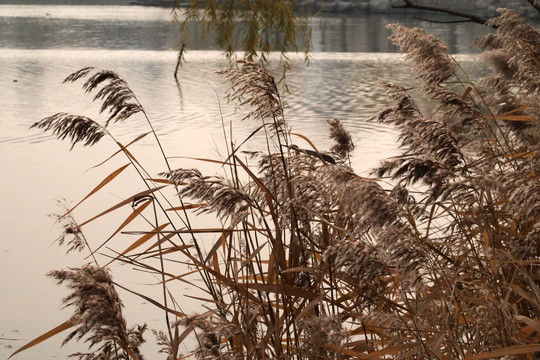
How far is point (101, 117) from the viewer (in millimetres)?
6805

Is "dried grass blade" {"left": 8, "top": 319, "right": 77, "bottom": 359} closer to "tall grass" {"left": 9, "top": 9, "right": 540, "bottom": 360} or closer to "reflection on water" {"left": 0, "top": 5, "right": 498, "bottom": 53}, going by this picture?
"tall grass" {"left": 9, "top": 9, "right": 540, "bottom": 360}

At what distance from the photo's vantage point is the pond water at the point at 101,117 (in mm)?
3283

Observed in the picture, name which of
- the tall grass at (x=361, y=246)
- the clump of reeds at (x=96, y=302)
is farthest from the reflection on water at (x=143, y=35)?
the clump of reeds at (x=96, y=302)

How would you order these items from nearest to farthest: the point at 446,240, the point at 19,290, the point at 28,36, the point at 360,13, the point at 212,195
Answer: the point at 212,195, the point at 446,240, the point at 19,290, the point at 28,36, the point at 360,13

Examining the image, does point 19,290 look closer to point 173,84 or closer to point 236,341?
point 236,341

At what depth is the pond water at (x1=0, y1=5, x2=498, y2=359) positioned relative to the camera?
3.28 m

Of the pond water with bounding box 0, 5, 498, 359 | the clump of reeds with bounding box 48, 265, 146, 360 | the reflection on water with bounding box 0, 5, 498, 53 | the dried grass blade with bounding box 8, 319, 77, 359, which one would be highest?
the clump of reeds with bounding box 48, 265, 146, 360

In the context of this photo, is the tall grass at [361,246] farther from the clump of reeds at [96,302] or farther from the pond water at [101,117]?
the pond water at [101,117]

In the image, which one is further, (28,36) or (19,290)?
(28,36)

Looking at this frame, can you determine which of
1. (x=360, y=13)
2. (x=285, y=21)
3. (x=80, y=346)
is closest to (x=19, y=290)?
(x=80, y=346)

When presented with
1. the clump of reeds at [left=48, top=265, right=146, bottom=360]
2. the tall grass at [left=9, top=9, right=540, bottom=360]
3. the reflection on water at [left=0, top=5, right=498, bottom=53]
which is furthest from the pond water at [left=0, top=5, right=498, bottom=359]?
the clump of reeds at [left=48, top=265, right=146, bottom=360]

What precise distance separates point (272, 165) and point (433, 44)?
0.42 m

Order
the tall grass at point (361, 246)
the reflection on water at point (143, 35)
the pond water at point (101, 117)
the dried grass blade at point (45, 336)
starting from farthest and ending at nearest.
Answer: the reflection on water at point (143, 35) → the pond water at point (101, 117) → the dried grass blade at point (45, 336) → the tall grass at point (361, 246)

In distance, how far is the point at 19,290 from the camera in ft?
10.8
